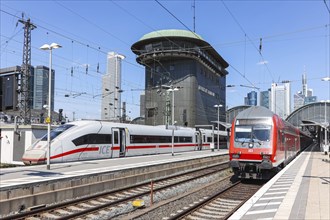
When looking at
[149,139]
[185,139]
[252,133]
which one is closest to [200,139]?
[185,139]

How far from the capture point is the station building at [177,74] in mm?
78438

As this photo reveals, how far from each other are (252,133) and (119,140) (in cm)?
1414

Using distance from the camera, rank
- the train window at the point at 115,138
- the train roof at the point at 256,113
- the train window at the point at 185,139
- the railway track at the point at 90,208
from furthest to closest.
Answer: the train window at the point at 185,139 < the train window at the point at 115,138 < the train roof at the point at 256,113 < the railway track at the point at 90,208

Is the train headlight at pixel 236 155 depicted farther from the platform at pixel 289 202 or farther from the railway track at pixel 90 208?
the railway track at pixel 90 208

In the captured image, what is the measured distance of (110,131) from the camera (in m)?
26.5

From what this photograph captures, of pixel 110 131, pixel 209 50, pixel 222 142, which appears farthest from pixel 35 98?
pixel 209 50

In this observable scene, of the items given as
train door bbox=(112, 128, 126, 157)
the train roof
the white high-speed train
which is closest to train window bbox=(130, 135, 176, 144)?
the white high-speed train

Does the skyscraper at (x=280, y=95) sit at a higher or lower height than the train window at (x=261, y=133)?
higher

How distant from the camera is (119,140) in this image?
27922 mm

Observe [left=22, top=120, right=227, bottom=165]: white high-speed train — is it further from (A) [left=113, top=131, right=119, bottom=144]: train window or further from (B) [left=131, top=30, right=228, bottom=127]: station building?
(B) [left=131, top=30, right=228, bottom=127]: station building

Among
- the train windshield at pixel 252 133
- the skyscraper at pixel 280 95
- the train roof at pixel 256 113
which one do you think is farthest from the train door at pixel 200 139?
the train windshield at pixel 252 133

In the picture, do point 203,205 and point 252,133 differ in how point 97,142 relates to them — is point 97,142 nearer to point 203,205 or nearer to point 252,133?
point 252,133

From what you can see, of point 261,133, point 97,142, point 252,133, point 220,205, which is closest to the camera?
point 220,205

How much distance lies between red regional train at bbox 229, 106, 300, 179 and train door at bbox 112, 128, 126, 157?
12632mm
